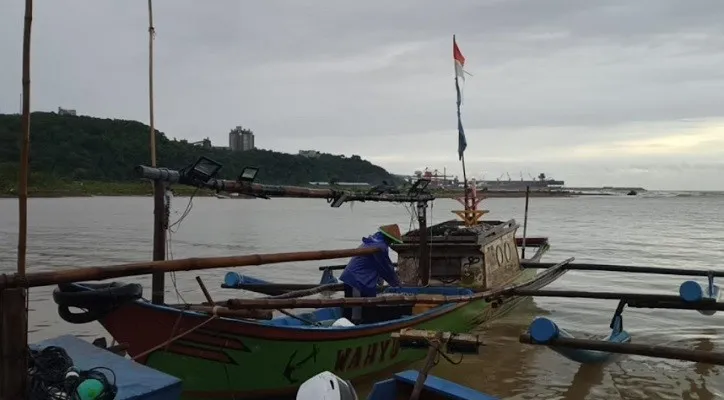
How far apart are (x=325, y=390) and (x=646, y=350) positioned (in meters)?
4.29

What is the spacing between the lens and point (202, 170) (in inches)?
270

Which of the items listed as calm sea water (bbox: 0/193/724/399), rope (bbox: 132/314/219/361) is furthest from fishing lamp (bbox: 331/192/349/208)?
rope (bbox: 132/314/219/361)

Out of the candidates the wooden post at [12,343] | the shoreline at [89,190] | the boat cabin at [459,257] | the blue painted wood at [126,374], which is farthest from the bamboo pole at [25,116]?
the shoreline at [89,190]

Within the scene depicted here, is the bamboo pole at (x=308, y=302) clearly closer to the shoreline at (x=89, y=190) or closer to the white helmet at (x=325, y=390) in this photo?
the white helmet at (x=325, y=390)

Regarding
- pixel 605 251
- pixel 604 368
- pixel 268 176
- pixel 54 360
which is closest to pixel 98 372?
pixel 54 360

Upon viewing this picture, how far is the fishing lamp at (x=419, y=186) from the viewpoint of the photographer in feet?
35.6

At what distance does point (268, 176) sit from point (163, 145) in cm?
2279

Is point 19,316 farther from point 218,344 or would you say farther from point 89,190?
point 89,190

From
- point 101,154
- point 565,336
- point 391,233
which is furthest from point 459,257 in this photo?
point 101,154

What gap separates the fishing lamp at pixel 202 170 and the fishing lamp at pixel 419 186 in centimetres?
477

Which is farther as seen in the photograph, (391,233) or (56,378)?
(391,233)

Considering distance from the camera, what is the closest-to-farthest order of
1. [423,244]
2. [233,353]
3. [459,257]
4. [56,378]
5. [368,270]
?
1. [56,378]
2. [233,353]
3. [368,270]
4. [423,244]
5. [459,257]

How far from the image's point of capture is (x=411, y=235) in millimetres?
12078

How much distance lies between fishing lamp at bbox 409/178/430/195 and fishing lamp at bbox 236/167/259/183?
408 centimetres
